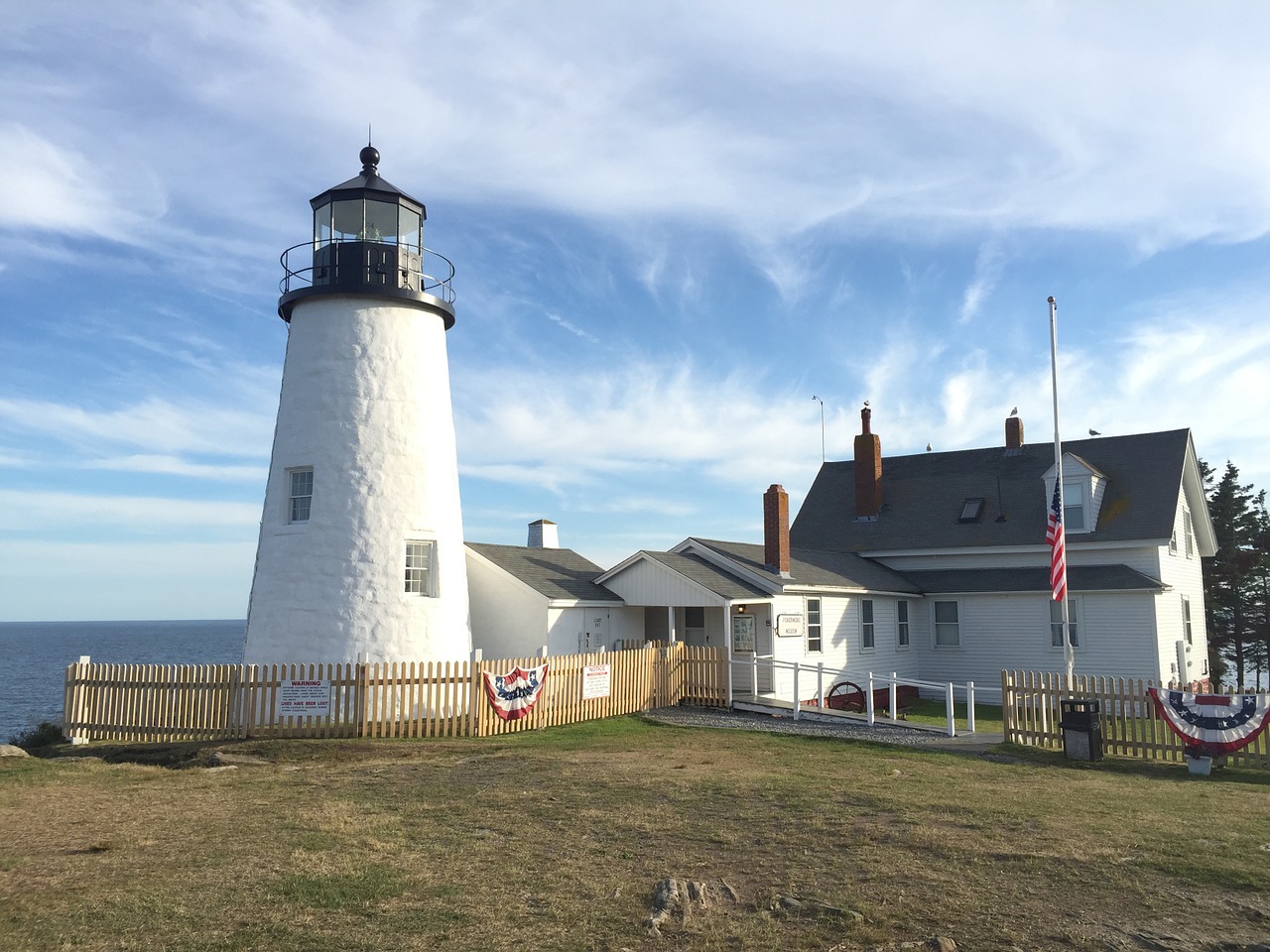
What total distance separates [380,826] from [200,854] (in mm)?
1890

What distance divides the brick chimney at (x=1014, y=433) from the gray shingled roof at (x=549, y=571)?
16466 mm

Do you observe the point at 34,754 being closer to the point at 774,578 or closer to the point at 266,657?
the point at 266,657

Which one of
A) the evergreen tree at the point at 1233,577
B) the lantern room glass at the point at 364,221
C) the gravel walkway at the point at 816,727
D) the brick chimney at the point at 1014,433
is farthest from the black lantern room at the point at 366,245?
the evergreen tree at the point at 1233,577

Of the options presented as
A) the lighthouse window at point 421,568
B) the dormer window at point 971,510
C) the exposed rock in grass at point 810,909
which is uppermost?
the dormer window at point 971,510

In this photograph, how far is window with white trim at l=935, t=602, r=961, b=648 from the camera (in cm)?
3155

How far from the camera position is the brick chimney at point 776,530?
27.3m

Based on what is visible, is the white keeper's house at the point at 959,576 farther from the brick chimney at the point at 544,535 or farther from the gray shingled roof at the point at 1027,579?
the brick chimney at the point at 544,535

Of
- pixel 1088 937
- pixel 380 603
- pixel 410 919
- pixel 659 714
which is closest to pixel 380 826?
pixel 410 919

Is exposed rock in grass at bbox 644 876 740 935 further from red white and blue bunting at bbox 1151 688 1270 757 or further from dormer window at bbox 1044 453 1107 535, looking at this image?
dormer window at bbox 1044 453 1107 535

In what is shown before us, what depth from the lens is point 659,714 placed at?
73.5 feet

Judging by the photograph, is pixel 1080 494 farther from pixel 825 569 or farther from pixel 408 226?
pixel 408 226

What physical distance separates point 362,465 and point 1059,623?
21.1 metres

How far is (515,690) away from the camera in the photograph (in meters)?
19.4

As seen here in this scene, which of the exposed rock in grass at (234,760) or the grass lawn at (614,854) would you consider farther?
the exposed rock in grass at (234,760)
